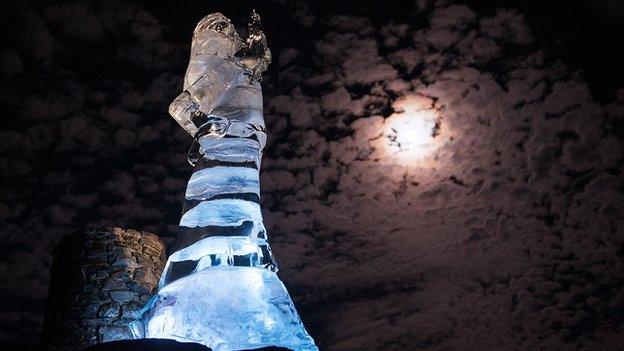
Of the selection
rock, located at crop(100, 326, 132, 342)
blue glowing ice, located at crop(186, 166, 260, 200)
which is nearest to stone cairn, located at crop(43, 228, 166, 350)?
rock, located at crop(100, 326, 132, 342)

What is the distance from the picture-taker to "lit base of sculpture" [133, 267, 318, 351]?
193 centimetres

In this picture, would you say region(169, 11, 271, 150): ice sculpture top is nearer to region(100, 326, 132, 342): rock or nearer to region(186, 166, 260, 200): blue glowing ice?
region(186, 166, 260, 200): blue glowing ice

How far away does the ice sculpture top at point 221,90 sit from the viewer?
2678 millimetres

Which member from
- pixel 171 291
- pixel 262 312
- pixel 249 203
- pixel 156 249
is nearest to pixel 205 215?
pixel 249 203

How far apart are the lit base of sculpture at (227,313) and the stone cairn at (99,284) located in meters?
3.23

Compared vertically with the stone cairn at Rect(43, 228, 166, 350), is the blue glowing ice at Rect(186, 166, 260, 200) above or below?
below

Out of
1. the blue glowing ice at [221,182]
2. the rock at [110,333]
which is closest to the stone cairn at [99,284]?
the rock at [110,333]

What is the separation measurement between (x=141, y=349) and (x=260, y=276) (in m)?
0.71

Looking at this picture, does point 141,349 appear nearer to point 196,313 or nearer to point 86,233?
point 196,313

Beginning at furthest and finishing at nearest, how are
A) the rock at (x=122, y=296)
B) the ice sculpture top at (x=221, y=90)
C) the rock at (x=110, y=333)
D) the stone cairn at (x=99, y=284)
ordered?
1. the rock at (x=122, y=296)
2. the stone cairn at (x=99, y=284)
3. the rock at (x=110, y=333)
4. the ice sculpture top at (x=221, y=90)

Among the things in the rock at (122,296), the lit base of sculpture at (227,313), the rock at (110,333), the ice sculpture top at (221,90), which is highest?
the ice sculpture top at (221,90)

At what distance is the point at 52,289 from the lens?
18.8ft

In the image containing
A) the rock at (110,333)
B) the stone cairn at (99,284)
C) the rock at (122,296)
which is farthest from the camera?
the rock at (122,296)

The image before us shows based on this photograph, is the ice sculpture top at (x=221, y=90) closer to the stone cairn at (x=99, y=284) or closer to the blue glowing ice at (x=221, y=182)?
the blue glowing ice at (x=221, y=182)
